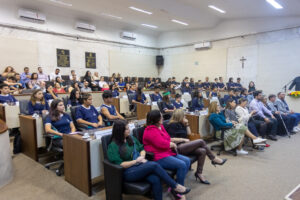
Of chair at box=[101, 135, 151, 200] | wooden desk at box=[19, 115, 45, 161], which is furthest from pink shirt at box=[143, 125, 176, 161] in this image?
wooden desk at box=[19, 115, 45, 161]

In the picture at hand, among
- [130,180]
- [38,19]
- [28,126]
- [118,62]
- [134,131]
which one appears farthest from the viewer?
[118,62]

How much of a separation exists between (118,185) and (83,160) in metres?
0.61

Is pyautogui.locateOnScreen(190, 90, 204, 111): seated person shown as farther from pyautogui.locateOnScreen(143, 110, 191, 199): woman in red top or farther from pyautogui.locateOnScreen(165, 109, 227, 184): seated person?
pyautogui.locateOnScreen(143, 110, 191, 199): woman in red top

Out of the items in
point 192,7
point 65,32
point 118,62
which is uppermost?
point 192,7

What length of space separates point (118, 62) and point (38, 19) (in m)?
4.49

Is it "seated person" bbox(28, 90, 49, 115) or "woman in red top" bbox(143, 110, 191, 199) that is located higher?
"seated person" bbox(28, 90, 49, 115)

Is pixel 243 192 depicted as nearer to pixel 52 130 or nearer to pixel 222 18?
pixel 52 130

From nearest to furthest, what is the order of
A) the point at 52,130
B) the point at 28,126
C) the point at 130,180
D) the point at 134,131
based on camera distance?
the point at 130,180, the point at 134,131, the point at 52,130, the point at 28,126

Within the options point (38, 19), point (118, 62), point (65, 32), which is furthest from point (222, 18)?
point (38, 19)

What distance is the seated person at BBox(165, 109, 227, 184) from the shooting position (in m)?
2.61

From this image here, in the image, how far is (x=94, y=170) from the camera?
7.82 feet

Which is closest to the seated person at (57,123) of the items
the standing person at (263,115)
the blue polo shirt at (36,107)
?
the blue polo shirt at (36,107)

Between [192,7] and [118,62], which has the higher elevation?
[192,7]

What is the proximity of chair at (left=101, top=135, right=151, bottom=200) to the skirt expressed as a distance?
7.32 feet
